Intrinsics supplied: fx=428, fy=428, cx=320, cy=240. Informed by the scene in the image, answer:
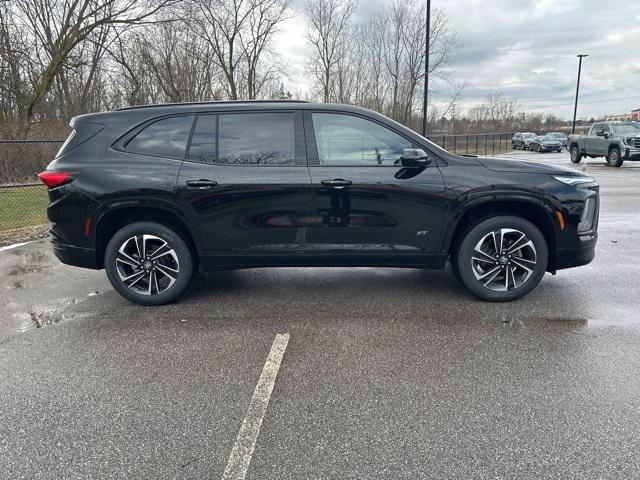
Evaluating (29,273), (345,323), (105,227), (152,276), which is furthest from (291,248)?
(29,273)

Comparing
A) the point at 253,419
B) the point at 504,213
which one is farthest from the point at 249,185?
the point at 504,213

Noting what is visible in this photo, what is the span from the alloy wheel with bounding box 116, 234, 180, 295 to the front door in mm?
1412

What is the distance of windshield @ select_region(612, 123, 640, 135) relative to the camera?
19266 mm

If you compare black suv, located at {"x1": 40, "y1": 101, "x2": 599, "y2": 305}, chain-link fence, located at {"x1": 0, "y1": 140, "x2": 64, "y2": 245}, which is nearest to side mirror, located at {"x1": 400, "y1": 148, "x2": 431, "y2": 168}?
black suv, located at {"x1": 40, "y1": 101, "x2": 599, "y2": 305}

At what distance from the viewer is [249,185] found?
4.04 metres

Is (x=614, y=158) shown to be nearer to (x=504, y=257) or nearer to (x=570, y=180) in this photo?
(x=570, y=180)

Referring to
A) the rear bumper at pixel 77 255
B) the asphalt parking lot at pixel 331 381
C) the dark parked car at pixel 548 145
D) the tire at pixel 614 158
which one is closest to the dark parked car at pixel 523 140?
the dark parked car at pixel 548 145

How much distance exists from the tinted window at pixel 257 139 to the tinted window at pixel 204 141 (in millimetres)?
67

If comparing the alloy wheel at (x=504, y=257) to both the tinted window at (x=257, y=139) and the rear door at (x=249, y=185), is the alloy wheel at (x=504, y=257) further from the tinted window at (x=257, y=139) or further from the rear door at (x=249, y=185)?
the tinted window at (x=257, y=139)

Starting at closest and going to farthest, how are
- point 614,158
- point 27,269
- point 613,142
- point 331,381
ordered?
point 331,381 → point 27,269 → point 613,142 → point 614,158

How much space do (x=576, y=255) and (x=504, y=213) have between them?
0.80m

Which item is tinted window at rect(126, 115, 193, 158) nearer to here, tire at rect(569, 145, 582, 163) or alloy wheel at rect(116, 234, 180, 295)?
alloy wheel at rect(116, 234, 180, 295)

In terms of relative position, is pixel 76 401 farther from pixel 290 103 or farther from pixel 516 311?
pixel 516 311

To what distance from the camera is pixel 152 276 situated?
427 centimetres
